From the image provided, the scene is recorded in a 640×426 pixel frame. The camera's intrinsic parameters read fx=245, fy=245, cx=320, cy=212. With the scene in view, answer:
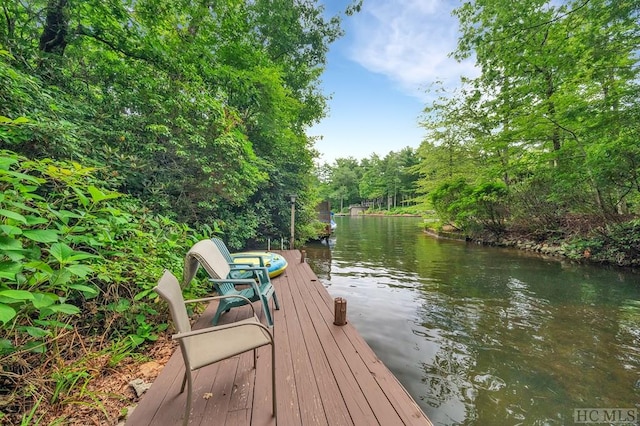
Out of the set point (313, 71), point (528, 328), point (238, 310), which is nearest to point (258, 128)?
point (313, 71)

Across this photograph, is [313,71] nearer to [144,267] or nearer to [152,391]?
[144,267]

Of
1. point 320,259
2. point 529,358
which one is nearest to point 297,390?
point 529,358

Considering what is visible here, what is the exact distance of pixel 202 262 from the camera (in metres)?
2.69

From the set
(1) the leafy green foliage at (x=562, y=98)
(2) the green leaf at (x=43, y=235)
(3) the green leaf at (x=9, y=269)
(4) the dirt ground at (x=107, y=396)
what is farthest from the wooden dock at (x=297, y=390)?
(1) the leafy green foliage at (x=562, y=98)

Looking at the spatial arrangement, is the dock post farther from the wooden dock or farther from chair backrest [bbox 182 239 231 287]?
chair backrest [bbox 182 239 231 287]

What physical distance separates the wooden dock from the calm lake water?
41.6 inches

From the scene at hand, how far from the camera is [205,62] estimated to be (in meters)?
5.26

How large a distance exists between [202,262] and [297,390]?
159 centimetres

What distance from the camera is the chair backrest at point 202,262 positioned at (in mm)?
2693

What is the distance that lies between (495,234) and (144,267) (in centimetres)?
1480

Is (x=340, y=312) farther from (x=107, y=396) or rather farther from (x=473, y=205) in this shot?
(x=473, y=205)

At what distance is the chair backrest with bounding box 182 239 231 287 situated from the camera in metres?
2.69

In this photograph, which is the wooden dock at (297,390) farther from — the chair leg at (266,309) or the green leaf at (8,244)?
the green leaf at (8,244)

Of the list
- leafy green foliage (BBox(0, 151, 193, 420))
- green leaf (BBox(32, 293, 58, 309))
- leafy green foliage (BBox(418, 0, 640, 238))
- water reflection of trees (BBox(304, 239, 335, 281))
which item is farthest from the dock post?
leafy green foliage (BBox(418, 0, 640, 238))
